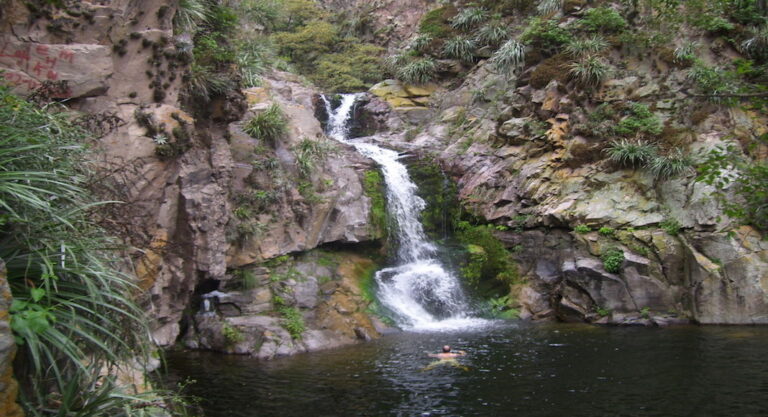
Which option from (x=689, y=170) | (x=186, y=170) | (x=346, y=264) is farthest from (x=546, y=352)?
(x=186, y=170)

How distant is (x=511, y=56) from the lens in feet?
67.7

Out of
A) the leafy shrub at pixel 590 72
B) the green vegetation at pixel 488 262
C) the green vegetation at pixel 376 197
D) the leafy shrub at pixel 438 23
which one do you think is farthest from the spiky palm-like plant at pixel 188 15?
the leafy shrub at pixel 438 23

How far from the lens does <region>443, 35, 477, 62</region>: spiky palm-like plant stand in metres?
24.8

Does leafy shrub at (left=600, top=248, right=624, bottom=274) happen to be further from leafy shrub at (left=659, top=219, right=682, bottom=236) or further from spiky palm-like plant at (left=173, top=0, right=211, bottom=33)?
spiky palm-like plant at (left=173, top=0, right=211, bottom=33)

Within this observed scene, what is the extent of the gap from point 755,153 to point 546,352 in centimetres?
915

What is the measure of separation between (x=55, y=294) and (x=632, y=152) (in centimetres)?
→ 1531

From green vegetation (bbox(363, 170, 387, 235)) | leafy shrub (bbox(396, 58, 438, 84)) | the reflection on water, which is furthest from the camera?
leafy shrub (bbox(396, 58, 438, 84))

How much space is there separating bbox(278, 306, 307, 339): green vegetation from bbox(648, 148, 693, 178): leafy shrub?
11052mm

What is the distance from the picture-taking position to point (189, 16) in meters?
12.2

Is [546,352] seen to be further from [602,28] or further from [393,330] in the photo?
[602,28]

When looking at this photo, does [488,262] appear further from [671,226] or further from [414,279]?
[671,226]

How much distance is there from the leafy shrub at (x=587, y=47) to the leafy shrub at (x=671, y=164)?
5.11 meters

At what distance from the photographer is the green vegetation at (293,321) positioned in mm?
12305

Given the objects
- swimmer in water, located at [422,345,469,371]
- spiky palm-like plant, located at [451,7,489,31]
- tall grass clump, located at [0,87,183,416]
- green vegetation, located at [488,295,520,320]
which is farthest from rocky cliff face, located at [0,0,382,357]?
spiky palm-like plant, located at [451,7,489,31]
